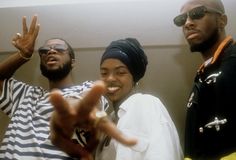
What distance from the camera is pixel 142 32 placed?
5.48 feet

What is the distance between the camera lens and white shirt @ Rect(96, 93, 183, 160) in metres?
0.98

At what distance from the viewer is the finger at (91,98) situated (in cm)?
55

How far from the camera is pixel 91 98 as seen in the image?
56 cm

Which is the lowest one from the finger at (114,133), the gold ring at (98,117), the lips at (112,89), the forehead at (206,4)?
the lips at (112,89)

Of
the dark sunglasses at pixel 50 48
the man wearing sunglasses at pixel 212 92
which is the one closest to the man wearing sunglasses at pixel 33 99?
the dark sunglasses at pixel 50 48

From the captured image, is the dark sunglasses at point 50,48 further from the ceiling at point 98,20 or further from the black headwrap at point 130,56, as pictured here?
the black headwrap at point 130,56

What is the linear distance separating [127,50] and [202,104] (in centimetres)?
38

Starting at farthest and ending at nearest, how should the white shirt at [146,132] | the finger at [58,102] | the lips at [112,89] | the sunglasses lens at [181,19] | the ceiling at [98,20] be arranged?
the ceiling at [98,20], the sunglasses lens at [181,19], the lips at [112,89], the white shirt at [146,132], the finger at [58,102]

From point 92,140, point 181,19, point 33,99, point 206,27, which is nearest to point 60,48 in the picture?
point 33,99

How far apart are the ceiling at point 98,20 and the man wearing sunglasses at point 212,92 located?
0.31m

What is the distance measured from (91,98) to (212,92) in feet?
2.04

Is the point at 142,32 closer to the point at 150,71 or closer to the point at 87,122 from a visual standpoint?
the point at 150,71

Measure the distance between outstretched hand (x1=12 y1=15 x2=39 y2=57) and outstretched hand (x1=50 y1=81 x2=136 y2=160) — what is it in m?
0.97

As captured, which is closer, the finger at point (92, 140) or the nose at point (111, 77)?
the finger at point (92, 140)
